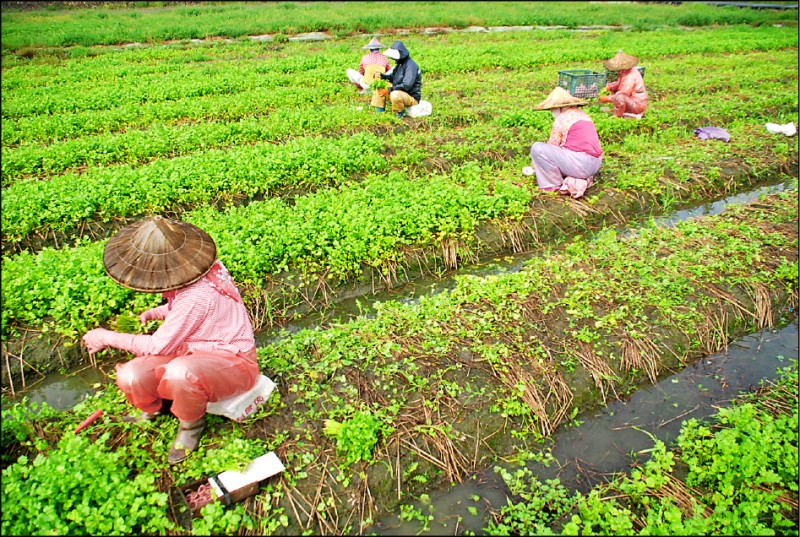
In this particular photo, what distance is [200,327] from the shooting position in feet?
13.0

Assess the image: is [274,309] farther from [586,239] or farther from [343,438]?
[586,239]

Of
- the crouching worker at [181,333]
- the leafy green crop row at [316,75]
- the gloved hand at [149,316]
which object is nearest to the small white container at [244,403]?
the crouching worker at [181,333]

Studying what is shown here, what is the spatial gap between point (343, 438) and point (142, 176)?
5.90m

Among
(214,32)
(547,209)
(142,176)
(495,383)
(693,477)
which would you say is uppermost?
(214,32)

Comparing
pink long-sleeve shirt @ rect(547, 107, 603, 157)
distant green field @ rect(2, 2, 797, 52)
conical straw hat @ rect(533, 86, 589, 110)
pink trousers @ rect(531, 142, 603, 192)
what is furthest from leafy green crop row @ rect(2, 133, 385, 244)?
distant green field @ rect(2, 2, 797, 52)

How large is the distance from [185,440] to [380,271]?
338cm

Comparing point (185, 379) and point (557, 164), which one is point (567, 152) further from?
point (185, 379)

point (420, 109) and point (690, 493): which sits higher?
point (420, 109)

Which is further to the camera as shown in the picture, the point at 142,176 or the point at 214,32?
the point at 214,32

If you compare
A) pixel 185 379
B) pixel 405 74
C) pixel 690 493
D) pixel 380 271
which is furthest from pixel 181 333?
pixel 405 74

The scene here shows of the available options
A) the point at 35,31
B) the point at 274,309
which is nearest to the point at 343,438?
the point at 274,309

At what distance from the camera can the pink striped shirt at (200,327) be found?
3.84 metres

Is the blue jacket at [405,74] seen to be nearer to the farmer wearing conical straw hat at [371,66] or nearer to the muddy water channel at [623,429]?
the farmer wearing conical straw hat at [371,66]

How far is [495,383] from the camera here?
4934 millimetres
